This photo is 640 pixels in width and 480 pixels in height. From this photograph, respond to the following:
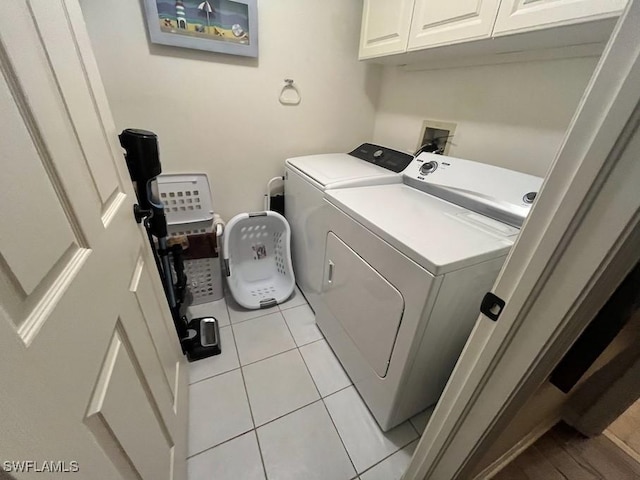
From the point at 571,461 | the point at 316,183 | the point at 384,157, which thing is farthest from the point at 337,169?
the point at 571,461

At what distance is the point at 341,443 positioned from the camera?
1.20 metres

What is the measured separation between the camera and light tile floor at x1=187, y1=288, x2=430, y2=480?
1111mm

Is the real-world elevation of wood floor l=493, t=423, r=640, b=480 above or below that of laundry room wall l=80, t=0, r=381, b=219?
below

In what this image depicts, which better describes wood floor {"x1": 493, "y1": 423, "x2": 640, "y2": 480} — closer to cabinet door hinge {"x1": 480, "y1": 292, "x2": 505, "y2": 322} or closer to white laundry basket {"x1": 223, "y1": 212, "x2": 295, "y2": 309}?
cabinet door hinge {"x1": 480, "y1": 292, "x2": 505, "y2": 322}

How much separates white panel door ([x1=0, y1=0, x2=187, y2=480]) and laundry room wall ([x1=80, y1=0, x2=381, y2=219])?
934 millimetres

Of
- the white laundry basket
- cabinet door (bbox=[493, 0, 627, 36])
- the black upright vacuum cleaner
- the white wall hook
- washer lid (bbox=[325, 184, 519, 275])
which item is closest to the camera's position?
cabinet door (bbox=[493, 0, 627, 36])

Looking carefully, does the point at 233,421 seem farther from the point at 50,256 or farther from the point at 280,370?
the point at 50,256

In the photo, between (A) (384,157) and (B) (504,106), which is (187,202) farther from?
(B) (504,106)

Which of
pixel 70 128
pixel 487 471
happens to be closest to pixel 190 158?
pixel 70 128

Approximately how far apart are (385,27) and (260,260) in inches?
67.6

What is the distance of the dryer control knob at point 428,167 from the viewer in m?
1.41

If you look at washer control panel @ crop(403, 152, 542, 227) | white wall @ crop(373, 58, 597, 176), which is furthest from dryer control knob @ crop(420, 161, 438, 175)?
white wall @ crop(373, 58, 597, 176)

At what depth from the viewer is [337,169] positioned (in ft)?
5.43

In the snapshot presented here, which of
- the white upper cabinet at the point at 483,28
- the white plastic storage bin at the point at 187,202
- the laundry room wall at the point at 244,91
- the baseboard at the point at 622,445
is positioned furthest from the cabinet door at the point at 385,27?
the baseboard at the point at 622,445
